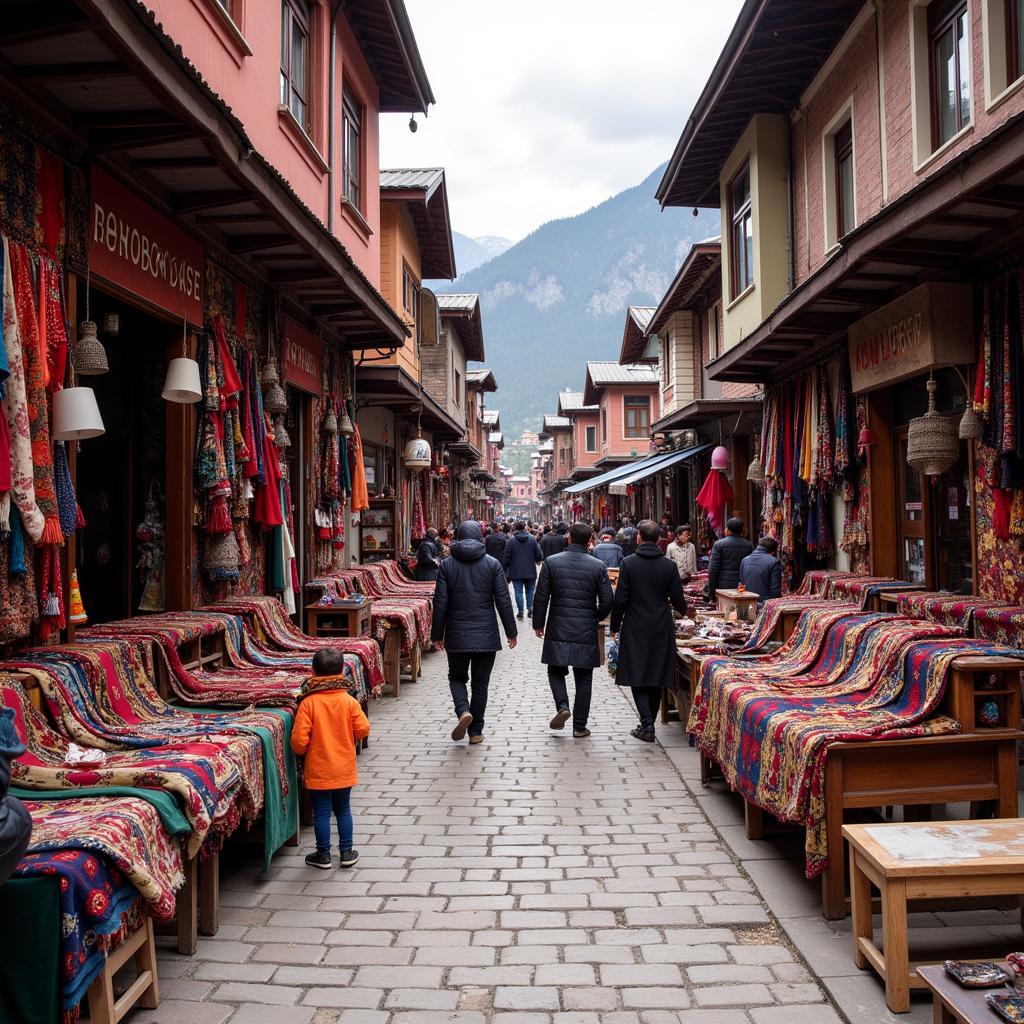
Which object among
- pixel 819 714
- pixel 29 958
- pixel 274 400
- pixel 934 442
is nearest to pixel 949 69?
pixel 934 442

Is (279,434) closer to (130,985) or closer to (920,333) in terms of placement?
(920,333)

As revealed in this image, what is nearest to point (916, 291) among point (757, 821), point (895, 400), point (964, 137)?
point (964, 137)

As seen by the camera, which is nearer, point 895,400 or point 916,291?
point 916,291

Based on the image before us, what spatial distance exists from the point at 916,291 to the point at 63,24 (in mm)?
6173

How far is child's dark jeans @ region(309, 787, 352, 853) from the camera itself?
514 centimetres

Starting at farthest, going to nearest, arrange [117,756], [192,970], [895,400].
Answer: [895,400], [117,756], [192,970]

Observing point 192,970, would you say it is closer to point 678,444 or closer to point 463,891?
point 463,891

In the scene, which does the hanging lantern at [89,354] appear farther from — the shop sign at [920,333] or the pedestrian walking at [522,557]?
the pedestrian walking at [522,557]

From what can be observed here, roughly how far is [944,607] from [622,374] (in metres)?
31.6

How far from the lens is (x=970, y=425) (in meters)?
6.83

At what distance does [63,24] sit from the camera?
165 inches

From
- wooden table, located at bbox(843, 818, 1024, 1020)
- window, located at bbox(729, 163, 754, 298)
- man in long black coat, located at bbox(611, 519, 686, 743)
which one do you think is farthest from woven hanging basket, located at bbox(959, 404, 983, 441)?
window, located at bbox(729, 163, 754, 298)

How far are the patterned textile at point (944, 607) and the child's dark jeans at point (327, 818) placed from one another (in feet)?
13.8

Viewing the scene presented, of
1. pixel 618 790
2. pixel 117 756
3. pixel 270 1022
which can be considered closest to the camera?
pixel 270 1022
